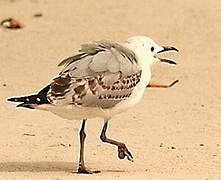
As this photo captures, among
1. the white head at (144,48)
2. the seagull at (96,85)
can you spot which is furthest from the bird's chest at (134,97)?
the white head at (144,48)

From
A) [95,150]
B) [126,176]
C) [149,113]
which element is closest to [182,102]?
[149,113]

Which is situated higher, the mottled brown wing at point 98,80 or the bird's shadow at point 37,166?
the mottled brown wing at point 98,80

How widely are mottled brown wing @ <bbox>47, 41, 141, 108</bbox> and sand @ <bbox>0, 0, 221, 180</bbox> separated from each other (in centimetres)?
62

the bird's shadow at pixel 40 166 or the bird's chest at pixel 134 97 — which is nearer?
the bird's chest at pixel 134 97

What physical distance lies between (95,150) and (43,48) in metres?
4.73

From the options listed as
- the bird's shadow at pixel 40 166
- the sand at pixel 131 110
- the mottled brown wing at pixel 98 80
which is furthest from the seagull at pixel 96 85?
the sand at pixel 131 110

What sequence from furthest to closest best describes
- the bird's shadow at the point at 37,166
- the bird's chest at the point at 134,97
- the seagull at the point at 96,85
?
the bird's shadow at the point at 37,166 < the bird's chest at the point at 134,97 < the seagull at the point at 96,85

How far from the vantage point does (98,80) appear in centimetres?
636

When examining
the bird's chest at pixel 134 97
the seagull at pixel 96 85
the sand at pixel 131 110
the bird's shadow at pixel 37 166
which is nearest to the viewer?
the seagull at pixel 96 85

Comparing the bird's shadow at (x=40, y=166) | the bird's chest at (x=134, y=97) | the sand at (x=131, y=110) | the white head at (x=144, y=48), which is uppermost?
the white head at (x=144, y=48)

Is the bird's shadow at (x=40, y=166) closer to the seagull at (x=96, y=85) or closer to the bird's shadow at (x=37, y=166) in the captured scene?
the bird's shadow at (x=37, y=166)

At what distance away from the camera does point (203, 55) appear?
1165cm

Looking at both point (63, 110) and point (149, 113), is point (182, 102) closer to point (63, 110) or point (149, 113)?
point (149, 113)

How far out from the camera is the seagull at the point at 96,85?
6258 mm
